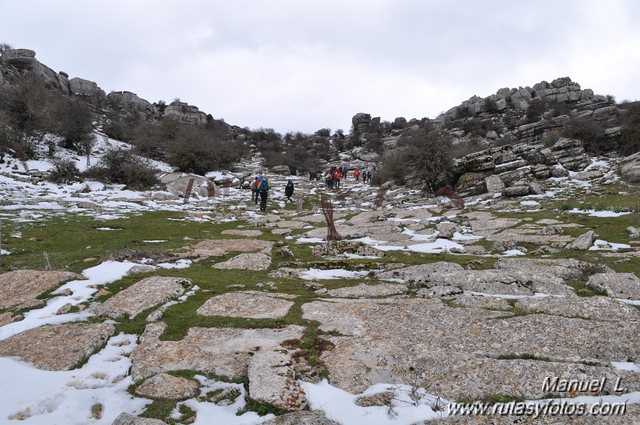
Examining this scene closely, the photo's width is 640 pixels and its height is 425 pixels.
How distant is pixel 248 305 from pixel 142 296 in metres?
1.99

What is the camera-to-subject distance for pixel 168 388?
4.49 m

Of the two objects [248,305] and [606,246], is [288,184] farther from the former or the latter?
[248,305]

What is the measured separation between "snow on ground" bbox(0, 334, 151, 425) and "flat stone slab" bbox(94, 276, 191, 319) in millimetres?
1457

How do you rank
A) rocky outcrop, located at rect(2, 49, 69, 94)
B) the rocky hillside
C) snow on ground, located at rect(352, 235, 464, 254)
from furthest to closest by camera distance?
rocky outcrop, located at rect(2, 49, 69, 94) → the rocky hillside → snow on ground, located at rect(352, 235, 464, 254)

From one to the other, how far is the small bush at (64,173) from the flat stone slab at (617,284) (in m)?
28.9

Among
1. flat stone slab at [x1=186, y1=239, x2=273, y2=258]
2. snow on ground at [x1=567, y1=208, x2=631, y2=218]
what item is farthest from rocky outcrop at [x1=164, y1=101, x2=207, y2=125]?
snow on ground at [x1=567, y1=208, x2=631, y2=218]

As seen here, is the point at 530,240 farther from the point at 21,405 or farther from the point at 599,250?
the point at 21,405

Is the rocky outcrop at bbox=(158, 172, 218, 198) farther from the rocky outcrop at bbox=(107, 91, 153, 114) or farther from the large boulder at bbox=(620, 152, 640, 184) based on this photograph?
the rocky outcrop at bbox=(107, 91, 153, 114)

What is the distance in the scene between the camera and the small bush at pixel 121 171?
28.1 metres

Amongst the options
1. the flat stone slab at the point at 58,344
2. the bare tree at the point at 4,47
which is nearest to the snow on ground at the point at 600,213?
the flat stone slab at the point at 58,344

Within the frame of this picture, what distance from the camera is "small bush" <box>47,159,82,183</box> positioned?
25.9m

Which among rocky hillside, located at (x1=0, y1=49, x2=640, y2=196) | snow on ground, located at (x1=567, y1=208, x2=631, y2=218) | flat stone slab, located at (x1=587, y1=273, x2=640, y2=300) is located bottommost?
flat stone slab, located at (x1=587, y1=273, x2=640, y2=300)

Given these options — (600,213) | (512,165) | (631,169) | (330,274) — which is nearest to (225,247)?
(330,274)

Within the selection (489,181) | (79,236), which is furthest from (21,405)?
(489,181)
